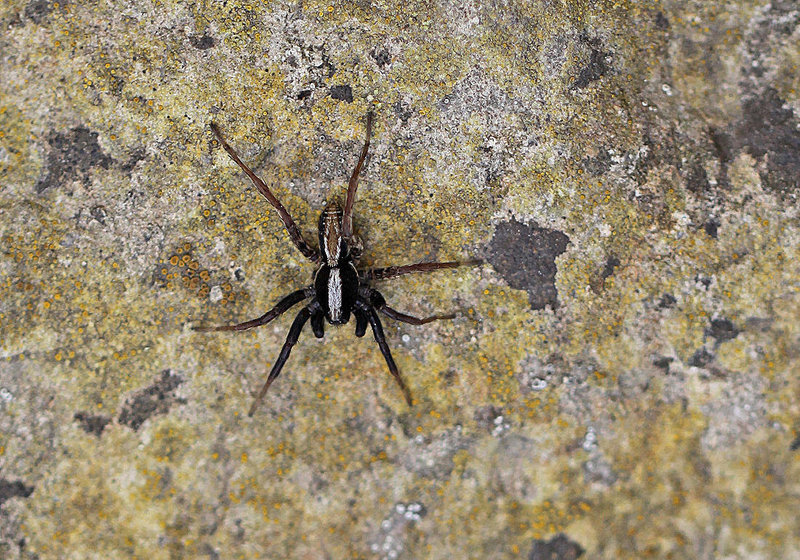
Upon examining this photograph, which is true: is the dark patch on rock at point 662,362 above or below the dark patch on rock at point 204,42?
below

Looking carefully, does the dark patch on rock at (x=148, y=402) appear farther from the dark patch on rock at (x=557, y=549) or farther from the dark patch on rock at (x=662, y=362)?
the dark patch on rock at (x=662, y=362)

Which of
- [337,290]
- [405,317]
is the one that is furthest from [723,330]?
[337,290]

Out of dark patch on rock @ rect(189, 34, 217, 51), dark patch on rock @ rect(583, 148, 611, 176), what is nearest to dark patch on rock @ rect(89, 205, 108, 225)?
dark patch on rock @ rect(189, 34, 217, 51)

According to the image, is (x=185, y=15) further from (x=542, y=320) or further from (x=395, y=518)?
(x=395, y=518)

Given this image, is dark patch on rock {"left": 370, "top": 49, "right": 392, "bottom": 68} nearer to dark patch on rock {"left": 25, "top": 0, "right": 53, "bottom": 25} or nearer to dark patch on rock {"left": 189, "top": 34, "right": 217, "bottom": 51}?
dark patch on rock {"left": 189, "top": 34, "right": 217, "bottom": 51}

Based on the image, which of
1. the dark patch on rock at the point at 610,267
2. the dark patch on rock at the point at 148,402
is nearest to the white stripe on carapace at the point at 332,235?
the dark patch on rock at the point at 148,402
